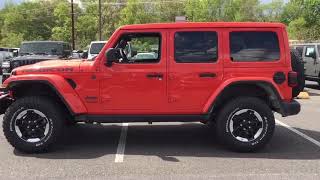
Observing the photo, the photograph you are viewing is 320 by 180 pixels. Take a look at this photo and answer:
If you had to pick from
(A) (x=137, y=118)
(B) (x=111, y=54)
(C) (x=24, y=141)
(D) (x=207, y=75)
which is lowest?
(C) (x=24, y=141)

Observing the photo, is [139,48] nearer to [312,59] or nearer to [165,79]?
[165,79]

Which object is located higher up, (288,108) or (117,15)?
(117,15)

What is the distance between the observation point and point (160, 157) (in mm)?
7633

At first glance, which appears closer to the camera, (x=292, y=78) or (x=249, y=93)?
(x=292, y=78)

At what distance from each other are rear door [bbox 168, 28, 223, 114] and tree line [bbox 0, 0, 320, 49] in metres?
63.9

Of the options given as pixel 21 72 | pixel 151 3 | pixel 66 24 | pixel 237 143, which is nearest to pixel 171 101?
pixel 237 143

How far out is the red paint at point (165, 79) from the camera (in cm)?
784

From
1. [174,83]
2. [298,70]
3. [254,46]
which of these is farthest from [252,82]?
[174,83]

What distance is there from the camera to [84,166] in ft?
23.4

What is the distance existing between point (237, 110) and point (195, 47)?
1.11 metres

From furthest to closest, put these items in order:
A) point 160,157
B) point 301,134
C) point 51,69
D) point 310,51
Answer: point 310,51, point 301,134, point 51,69, point 160,157

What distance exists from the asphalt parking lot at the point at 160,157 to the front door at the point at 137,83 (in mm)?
681

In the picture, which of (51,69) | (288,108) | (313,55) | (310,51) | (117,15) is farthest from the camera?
(117,15)

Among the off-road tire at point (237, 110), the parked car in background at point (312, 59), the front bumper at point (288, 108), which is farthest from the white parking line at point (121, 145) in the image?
the parked car in background at point (312, 59)
